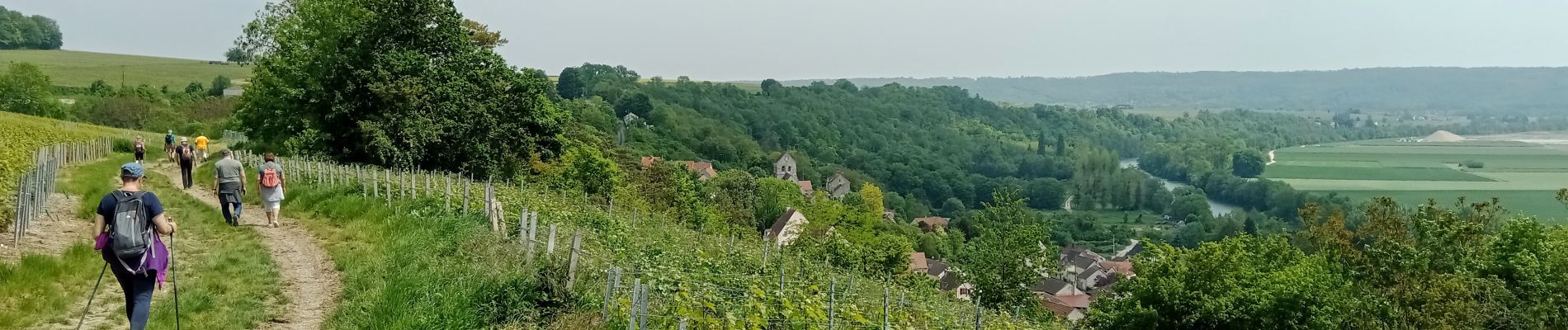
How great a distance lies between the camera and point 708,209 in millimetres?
60531

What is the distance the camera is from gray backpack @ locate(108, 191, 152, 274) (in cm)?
710

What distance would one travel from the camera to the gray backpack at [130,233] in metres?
7.10

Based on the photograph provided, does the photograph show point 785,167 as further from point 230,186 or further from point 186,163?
point 230,186

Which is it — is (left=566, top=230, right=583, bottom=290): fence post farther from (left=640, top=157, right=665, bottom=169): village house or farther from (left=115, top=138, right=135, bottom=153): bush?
(left=640, top=157, right=665, bottom=169): village house

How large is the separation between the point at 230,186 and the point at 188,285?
16.0 ft

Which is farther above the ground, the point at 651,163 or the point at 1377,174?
the point at 651,163

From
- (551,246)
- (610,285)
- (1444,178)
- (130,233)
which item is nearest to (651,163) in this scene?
(551,246)

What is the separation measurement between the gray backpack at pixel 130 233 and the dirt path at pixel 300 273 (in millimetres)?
1790

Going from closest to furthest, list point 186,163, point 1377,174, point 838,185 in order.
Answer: point 186,163 → point 838,185 → point 1377,174

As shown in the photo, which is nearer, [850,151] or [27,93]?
[27,93]

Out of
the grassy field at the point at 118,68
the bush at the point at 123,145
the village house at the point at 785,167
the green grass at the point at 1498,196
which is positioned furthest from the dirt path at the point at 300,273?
the village house at the point at 785,167

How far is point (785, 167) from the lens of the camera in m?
142

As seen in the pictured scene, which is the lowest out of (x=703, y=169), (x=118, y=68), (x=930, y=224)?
(x=930, y=224)

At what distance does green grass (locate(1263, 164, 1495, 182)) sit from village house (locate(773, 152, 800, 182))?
283ft
